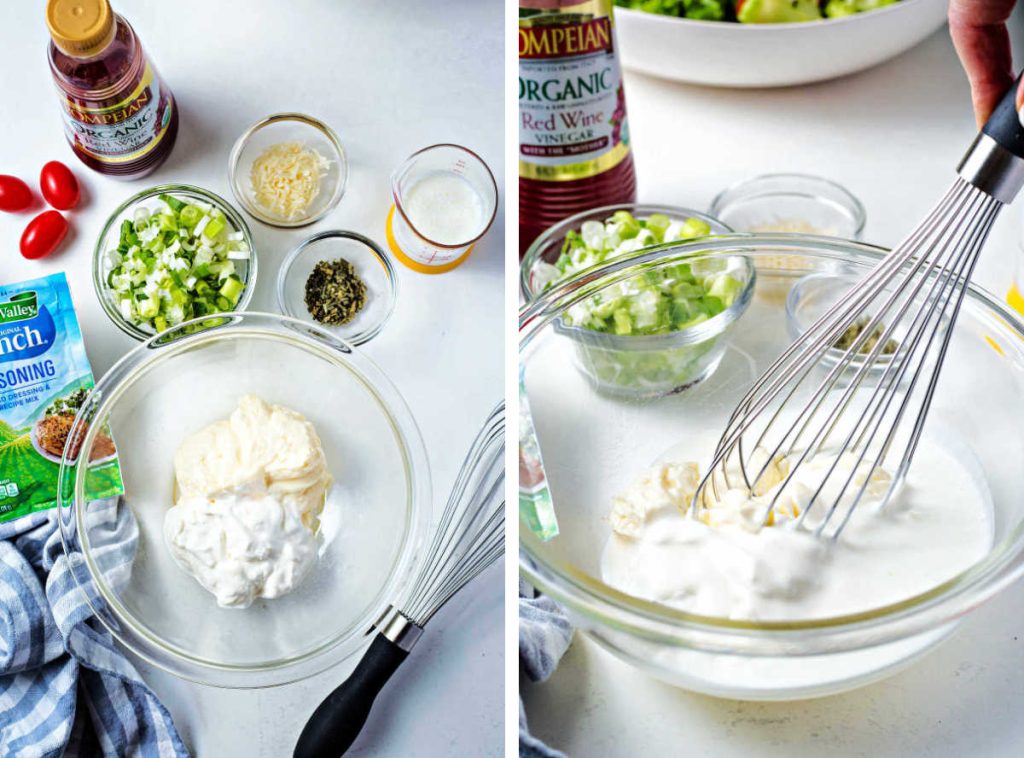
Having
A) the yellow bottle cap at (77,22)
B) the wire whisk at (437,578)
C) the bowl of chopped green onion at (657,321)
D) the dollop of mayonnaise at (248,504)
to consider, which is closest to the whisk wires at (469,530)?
the wire whisk at (437,578)

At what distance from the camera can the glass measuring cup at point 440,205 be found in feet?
3.00

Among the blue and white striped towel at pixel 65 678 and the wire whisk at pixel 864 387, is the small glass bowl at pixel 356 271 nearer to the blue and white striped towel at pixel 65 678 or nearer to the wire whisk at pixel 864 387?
the blue and white striped towel at pixel 65 678

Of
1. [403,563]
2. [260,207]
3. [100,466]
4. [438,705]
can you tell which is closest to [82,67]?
[260,207]

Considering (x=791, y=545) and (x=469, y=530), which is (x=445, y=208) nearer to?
(x=469, y=530)

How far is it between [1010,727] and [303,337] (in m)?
0.60

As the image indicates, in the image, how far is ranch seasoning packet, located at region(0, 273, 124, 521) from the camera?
868 mm

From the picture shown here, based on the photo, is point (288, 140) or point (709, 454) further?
point (288, 140)

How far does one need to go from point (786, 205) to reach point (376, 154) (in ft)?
1.23

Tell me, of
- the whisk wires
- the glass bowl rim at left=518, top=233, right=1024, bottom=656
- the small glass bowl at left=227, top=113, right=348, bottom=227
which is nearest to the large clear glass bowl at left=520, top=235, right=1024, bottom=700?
the glass bowl rim at left=518, top=233, right=1024, bottom=656

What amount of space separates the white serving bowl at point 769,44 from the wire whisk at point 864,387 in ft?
0.91

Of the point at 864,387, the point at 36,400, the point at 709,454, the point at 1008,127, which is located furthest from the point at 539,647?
the point at 36,400

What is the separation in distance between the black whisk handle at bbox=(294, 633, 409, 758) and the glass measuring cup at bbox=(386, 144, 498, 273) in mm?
334

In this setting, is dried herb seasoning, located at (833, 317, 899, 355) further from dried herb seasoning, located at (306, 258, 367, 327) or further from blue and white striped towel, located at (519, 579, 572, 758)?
dried herb seasoning, located at (306, 258, 367, 327)

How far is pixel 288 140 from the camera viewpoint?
961 millimetres
